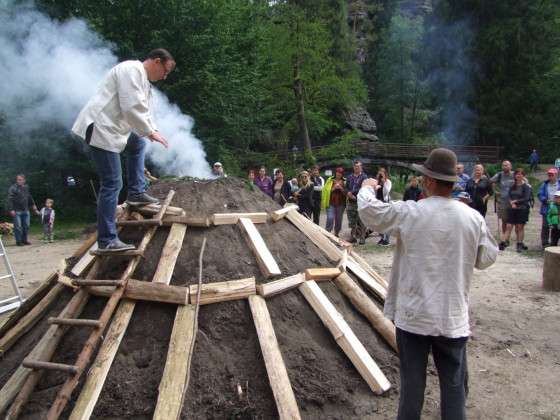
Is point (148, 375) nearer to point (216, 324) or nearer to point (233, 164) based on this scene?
point (216, 324)

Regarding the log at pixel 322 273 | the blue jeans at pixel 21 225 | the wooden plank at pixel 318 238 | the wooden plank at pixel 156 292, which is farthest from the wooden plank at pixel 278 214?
the blue jeans at pixel 21 225

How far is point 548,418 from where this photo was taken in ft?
12.3

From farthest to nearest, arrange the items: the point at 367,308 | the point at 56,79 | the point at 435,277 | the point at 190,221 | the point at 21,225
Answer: the point at 21,225 → the point at 56,79 → the point at 367,308 → the point at 190,221 → the point at 435,277

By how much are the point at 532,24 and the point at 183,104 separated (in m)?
26.3

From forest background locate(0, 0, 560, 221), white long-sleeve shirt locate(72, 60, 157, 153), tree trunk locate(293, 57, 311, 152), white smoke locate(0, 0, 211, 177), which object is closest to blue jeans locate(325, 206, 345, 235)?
white smoke locate(0, 0, 211, 177)

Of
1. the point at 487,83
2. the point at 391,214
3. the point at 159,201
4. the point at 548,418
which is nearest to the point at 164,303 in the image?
the point at 159,201

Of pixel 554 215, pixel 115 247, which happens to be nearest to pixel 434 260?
pixel 115 247

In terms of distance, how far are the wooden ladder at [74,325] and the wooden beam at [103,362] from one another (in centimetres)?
6

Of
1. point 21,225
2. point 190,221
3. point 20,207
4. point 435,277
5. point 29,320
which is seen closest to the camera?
point 435,277

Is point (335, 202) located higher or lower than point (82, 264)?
lower

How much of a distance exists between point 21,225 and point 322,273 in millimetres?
10651

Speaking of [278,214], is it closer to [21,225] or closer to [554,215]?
[554,215]

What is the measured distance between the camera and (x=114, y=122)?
3885 mm

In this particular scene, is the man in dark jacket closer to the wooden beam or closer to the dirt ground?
the dirt ground
